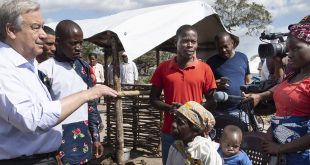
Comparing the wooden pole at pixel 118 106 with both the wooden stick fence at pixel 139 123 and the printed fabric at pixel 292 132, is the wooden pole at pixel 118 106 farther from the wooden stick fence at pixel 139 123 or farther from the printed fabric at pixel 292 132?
the printed fabric at pixel 292 132

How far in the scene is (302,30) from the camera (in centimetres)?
215

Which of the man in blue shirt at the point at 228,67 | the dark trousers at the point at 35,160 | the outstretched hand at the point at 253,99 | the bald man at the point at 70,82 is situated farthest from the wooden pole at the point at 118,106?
the dark trousers at the point at 35,160

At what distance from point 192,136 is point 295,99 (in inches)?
32.3

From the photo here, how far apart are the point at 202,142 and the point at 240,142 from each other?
359mm

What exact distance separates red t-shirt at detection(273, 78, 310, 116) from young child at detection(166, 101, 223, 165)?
60cm

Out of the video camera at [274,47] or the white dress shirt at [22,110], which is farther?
the video camera at [274,47]

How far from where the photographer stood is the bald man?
2.80 m

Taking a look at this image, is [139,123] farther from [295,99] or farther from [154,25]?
[295,99]

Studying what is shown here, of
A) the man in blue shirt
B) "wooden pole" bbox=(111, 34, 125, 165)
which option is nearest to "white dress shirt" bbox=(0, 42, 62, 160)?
the man in blue shirt

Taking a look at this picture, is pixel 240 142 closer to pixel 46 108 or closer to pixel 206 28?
pixel 46 108

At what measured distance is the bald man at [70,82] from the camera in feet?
9.18

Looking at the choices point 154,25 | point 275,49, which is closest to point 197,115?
point 275,49

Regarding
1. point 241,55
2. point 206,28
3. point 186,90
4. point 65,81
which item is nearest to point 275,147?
point 186,90

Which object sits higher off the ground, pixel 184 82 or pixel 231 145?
pixel 184 82
